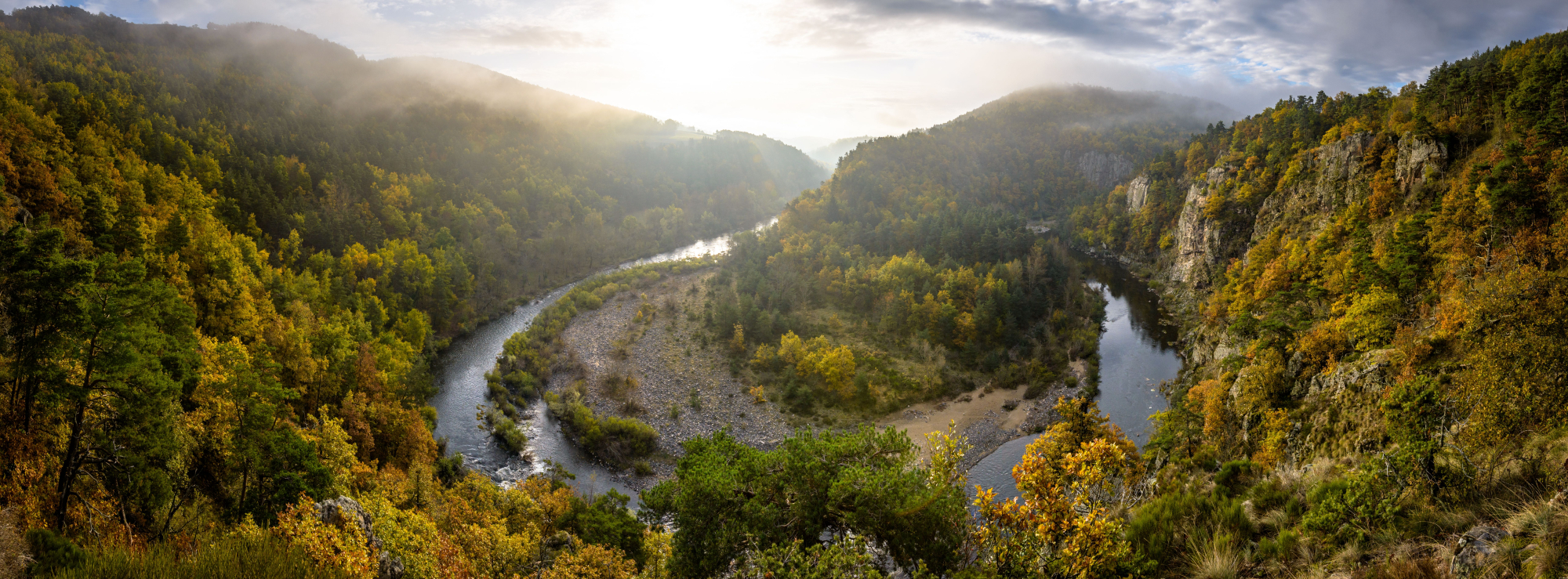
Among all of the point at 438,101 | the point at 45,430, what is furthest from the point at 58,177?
the point at 438,101

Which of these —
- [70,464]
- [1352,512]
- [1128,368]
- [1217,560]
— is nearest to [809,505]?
[1217,560]

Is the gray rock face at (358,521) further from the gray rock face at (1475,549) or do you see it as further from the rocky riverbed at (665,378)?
the rocky riverbed at (665,378)

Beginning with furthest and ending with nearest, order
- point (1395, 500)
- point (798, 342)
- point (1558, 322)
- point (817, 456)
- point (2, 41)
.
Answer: point (2, 41)
point (798, 342)
point (817, 456)
point (1558, 322)
point (1395, 500)

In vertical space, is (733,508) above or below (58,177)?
below

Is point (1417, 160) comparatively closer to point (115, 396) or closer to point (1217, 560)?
point (1217, 560)

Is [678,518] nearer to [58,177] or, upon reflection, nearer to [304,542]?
[304,542]

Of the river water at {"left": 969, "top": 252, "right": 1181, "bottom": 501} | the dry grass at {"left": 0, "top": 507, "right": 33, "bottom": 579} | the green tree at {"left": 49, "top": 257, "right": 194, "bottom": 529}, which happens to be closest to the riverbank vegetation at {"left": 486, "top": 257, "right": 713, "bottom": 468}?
the river water at {"left": 969, "top": 252, "right": 1181, "bottom": 501}
